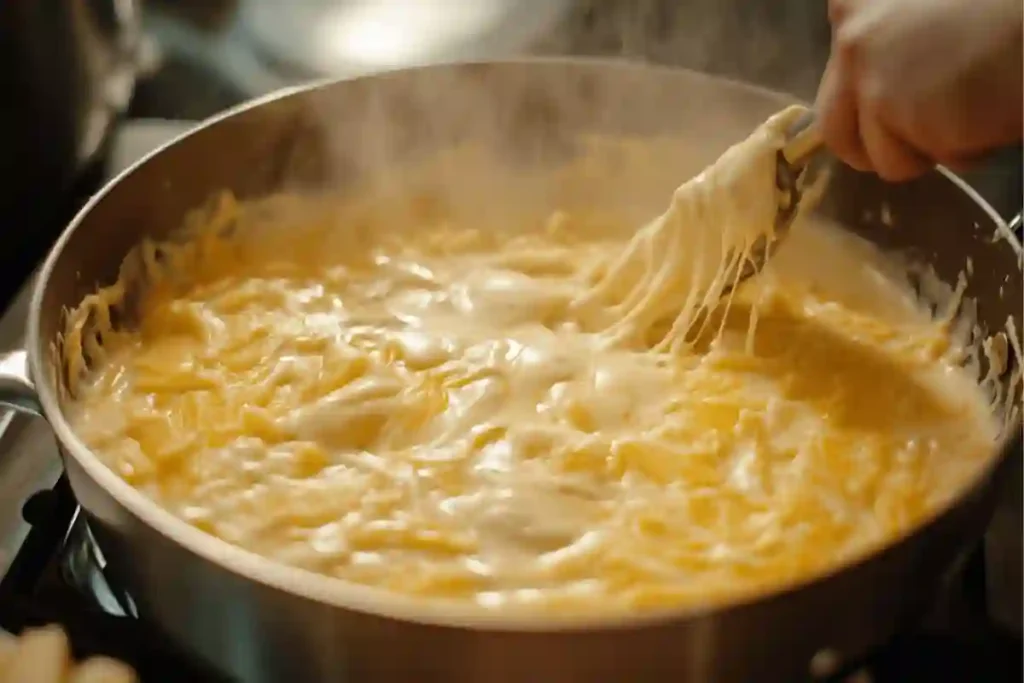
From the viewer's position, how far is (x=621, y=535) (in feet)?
3.11

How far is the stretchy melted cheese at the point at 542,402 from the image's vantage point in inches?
37.1

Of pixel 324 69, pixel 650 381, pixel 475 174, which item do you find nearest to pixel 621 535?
pixel 650 381

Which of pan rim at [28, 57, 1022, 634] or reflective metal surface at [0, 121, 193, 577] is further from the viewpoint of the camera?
reflective metal surface at [0, 121, 193, 577]

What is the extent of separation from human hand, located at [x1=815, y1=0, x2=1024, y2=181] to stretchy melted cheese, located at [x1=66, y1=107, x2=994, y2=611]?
27cm

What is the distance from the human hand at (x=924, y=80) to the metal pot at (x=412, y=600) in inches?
8.5

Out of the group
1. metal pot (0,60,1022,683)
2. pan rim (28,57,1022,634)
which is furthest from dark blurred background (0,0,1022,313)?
pan rim (28,57,1022,634)

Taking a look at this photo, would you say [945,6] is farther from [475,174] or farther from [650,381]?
[475,174]

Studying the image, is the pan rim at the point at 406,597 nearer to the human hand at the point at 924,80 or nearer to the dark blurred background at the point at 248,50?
the human hand at the point at 924,80

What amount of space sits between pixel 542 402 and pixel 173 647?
431mm

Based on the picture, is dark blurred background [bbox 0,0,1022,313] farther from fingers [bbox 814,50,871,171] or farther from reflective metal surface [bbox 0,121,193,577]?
fingers [bbox 814,50,871,171]

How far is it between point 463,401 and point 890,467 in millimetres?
401

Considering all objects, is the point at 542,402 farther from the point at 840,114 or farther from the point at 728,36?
the point at 728,36

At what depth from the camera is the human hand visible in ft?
2.45

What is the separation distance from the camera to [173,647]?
82 cm
